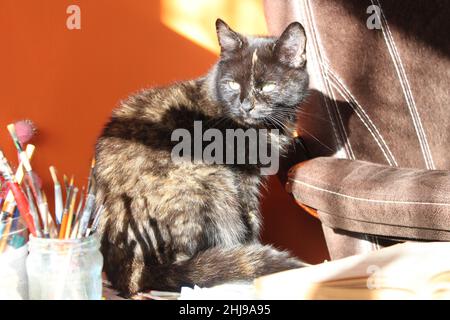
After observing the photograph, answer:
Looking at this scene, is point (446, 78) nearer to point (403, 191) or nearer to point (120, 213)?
point (403, 191)

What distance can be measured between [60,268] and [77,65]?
852mm

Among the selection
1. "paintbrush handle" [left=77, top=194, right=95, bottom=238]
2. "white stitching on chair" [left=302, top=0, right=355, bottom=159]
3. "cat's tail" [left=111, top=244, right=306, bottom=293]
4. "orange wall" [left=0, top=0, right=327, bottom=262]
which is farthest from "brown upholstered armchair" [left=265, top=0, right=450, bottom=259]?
"paintbrush handle" [left=77, top=194, right=95, bottom=238]

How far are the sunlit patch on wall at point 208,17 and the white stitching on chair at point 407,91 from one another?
427mm

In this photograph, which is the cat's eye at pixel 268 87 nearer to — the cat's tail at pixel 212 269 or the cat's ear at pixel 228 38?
the cat's ear at pixel 228 38

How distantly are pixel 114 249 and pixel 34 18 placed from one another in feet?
2.30

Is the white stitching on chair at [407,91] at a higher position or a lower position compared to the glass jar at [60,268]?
higher

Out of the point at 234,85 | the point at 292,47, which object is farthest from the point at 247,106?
the point at 292,47

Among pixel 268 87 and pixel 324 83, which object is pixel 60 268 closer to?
pixel 268 87

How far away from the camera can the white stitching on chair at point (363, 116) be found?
5.26 feet

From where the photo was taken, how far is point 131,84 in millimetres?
1646

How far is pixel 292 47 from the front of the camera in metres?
1.47

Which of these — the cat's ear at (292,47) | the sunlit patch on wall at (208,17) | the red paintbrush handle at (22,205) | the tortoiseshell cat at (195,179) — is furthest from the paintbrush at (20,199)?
the sunlit patch on wall at (208,17)

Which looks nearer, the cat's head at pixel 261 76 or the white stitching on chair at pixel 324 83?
the cat's head at pixel 261 76

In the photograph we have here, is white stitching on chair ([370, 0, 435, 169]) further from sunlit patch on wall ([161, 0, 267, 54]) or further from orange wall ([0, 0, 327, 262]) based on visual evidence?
orange wall ([0, 0, 327, 262])
